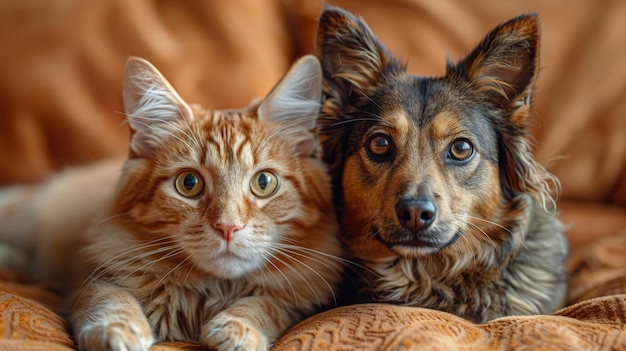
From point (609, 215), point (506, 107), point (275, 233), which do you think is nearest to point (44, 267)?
point (275, 233)

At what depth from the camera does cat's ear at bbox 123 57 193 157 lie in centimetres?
170

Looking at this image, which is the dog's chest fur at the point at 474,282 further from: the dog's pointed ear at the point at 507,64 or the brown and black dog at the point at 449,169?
the dog's pointed ear at the point at 507,64

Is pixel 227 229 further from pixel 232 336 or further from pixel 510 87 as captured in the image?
pixel 510 87

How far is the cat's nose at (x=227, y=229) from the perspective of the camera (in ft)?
4.98

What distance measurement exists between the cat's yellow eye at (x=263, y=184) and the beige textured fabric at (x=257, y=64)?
0.98 metres

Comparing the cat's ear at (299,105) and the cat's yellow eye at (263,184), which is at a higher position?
the cat's ear at (299,105)

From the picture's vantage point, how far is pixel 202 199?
1.62 meters

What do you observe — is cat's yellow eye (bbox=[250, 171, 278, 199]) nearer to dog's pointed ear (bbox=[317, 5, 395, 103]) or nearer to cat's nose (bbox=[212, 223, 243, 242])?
cat's nose (bbox=[212, 223, 243, 242])

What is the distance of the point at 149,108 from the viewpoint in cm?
174

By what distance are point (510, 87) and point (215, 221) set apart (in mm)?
951

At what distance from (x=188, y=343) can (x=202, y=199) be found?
0.38 m

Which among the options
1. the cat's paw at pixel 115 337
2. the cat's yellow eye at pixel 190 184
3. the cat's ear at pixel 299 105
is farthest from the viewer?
the cat's ear at pixel 299 105

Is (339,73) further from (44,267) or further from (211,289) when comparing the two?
(44,267)

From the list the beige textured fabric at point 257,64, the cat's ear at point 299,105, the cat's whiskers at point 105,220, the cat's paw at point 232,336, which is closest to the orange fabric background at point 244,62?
the beige textured fabric at point 257,64
